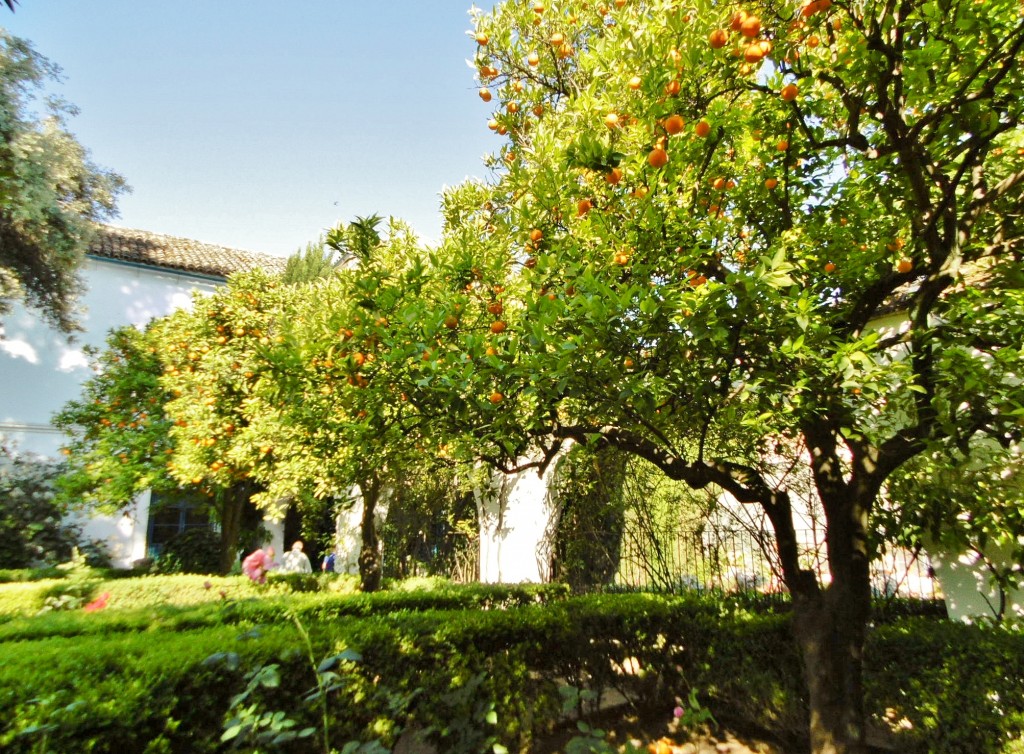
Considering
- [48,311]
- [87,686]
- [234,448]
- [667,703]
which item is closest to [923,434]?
[667,703]

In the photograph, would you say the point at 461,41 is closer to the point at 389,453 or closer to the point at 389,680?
the point at 389,453

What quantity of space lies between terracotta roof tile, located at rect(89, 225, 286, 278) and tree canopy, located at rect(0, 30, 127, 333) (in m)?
2.82

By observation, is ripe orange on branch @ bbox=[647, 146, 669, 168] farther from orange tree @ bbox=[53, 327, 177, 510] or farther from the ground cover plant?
orange tree @ bbox=[53, 327, 177, 510]

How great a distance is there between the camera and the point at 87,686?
9.05ft

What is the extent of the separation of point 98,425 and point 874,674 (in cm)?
1454

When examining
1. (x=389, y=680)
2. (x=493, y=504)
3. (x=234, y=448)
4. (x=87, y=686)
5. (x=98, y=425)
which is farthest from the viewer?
(x=98, y=425)

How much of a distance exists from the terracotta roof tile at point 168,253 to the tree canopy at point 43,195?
111 inches

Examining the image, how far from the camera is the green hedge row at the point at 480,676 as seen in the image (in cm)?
275

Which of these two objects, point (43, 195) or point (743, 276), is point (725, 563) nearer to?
point (743, 276)

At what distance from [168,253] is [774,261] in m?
20.0

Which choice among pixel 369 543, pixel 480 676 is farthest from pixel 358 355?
pixel 369 543

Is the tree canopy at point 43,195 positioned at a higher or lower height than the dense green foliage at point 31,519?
higher

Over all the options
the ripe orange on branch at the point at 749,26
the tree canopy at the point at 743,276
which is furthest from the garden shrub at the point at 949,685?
the ripe orange on branch at the point at 749,26

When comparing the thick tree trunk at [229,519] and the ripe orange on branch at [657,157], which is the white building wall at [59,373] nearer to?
the thick tree trunk at [229,519]
